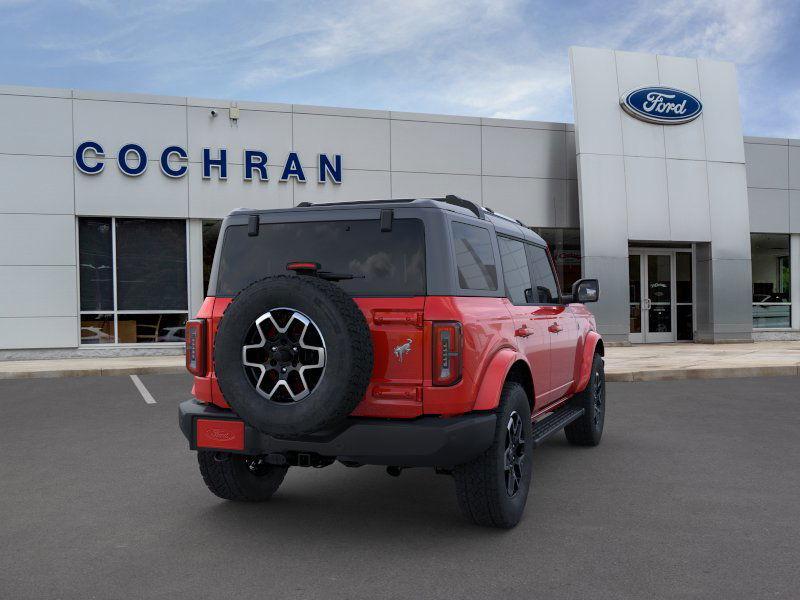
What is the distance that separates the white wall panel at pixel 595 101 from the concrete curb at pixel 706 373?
25.5ft

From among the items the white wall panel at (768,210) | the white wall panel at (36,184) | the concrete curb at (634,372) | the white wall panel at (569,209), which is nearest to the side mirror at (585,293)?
the concrete curb at (634,372)

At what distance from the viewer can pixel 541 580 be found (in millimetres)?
3725

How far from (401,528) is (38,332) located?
1463 cm

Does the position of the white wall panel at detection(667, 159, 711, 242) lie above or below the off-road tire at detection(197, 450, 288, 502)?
above

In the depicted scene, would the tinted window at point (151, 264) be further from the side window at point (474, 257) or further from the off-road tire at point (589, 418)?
the side window at point (474, 257)

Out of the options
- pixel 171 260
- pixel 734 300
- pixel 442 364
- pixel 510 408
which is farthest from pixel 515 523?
pixel 734 300

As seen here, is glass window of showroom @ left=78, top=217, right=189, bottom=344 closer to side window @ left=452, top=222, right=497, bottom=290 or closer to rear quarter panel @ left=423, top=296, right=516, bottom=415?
side window @ left=452, top=222, right=497, bottom=290

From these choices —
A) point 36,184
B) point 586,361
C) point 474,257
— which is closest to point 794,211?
point 586,361

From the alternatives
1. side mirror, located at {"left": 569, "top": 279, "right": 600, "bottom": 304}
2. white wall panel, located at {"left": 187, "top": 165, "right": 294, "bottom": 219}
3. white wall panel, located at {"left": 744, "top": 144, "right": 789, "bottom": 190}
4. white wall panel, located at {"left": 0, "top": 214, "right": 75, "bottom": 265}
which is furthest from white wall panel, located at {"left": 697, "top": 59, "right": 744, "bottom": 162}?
white wall panel, located at {"left": 0, "top": 214, "right": 75, "bottom": 265}

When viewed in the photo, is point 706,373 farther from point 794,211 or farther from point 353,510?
point 794,211

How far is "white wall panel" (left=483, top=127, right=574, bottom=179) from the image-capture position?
19812 mm

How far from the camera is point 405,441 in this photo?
405 cm

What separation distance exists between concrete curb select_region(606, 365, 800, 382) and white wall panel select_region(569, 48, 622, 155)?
7.76 metres

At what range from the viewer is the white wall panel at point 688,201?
19.9m
